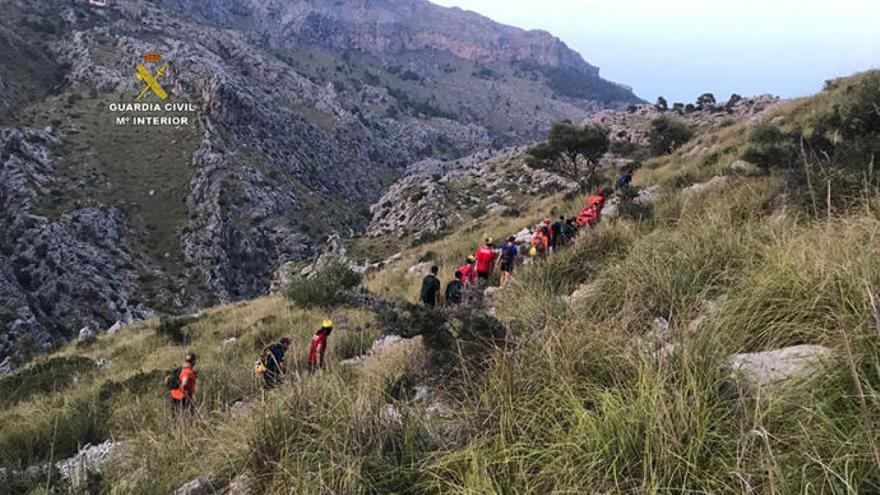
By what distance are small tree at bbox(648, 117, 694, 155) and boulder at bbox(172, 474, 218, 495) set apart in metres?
41.6

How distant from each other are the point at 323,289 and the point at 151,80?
7815 centimetres

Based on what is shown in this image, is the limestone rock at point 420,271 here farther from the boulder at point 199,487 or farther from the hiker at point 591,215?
the boulder at point 199,487

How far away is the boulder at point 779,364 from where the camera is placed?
8.07ft

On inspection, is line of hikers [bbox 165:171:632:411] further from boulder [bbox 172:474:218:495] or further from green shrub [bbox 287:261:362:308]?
boulder [bbox 172:474:218:495]

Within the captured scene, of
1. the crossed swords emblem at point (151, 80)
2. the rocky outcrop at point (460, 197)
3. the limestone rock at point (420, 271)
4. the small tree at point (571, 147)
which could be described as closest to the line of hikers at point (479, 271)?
the limestone rock at point (420, 271)

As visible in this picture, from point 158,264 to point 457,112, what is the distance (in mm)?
156618

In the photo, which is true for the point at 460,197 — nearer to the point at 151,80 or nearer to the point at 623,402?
the point at 623,402

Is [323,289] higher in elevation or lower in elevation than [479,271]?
lower

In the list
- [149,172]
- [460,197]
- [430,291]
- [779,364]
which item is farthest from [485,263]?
[149,172]

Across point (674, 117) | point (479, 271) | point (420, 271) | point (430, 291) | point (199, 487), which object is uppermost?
point (674, 117)

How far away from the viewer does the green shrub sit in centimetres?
1420

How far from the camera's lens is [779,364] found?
2.68m

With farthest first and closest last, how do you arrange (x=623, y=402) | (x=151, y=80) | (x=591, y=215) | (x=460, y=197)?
(x=151, y=80)
(x=460, y=197)
(x=591, y=215)
(x=623, y=402)

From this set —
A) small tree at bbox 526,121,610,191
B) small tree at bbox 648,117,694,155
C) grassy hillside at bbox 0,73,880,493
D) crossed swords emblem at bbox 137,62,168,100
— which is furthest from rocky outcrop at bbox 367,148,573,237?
crossed swords emblem at bbox 137,62,168,100
